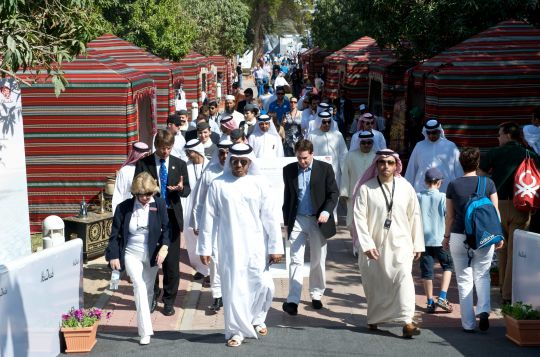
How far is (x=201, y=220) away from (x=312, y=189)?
1470 mm

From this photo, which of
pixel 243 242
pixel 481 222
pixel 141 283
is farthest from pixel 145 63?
pixel 481 222

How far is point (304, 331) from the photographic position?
855 centimetres

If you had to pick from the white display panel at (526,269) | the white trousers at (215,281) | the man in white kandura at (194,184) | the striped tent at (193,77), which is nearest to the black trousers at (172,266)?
the white trousers at (215,281)

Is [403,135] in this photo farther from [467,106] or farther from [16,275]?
[16,275]

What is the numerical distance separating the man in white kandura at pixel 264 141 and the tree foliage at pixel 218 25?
27282mm

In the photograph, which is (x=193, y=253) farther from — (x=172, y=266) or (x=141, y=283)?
(x=141, y=283)

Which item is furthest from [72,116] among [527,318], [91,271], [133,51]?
[527,318]

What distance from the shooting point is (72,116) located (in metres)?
13.5

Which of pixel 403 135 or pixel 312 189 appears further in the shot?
pixel 403 135

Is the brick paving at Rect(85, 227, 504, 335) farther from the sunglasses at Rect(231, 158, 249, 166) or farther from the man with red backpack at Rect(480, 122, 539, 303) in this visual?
the sunglasses at Rect(231, 158, 249, 166)

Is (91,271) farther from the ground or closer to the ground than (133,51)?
closer to the ground

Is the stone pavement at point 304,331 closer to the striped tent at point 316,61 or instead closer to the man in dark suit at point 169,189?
the man in dark suit at point 169,189

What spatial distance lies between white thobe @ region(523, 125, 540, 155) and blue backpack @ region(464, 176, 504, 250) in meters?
2.32

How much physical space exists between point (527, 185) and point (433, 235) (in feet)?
3.56
